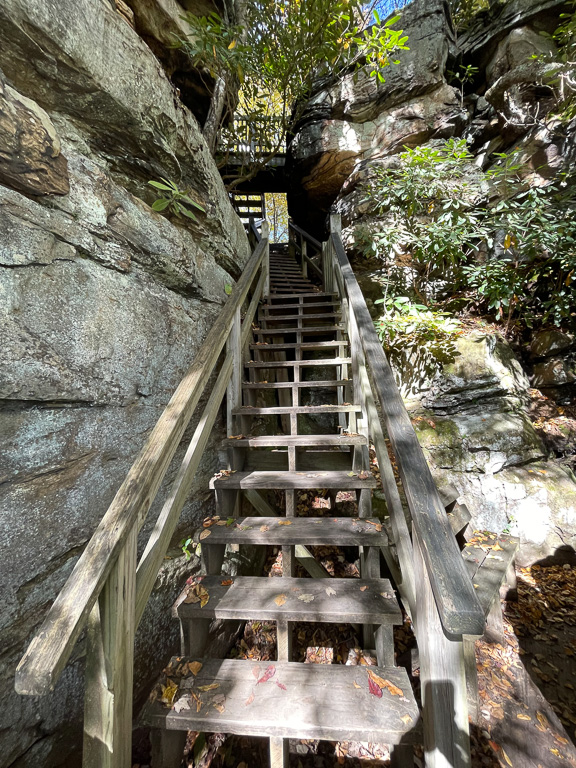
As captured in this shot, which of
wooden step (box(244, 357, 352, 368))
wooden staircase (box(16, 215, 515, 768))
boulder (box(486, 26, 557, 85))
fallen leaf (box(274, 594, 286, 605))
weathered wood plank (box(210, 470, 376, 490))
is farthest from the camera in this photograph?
boulder (box(486, 26, 557, 85))

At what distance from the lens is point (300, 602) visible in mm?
1490

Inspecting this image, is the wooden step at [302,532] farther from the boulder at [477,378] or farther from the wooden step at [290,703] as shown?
the boulder at [477,378]

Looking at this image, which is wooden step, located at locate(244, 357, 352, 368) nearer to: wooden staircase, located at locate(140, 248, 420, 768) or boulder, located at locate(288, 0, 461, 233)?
wooden staircase, located at locate(140, 248, 420, 768)

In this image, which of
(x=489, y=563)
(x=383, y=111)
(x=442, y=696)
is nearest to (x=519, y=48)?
(x=383, y=111)

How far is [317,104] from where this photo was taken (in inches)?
279

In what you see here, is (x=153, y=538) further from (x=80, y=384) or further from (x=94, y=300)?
(x=94, y=300)

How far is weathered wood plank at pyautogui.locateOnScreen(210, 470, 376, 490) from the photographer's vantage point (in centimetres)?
196

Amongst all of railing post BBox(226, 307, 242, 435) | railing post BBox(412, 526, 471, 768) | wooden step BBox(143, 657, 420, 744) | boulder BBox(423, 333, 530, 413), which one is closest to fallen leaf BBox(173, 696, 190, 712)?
wooden step BBox(143, 657, 420, 744)

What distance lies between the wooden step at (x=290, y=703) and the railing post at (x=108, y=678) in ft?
0.93

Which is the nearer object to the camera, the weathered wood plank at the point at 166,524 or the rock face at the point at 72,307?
the weathered wood plank at the point at 166,524

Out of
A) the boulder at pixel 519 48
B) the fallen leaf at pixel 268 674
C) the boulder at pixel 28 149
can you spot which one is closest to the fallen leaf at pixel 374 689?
the fallen leaf at pixel 268 674

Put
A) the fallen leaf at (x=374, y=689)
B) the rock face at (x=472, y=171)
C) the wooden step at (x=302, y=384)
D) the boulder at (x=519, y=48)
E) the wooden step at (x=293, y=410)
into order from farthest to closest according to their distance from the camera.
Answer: the boulder at (x=519, y=48), the rock face at (x=472, y=171), the wooden step at (x=302, y=384), the wooden step at (x=293, y=410), the fallen leaf at (x=374, y=689)

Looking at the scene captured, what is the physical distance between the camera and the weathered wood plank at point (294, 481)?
1962 millimetres

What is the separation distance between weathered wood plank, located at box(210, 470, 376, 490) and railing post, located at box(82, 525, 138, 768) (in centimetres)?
101
